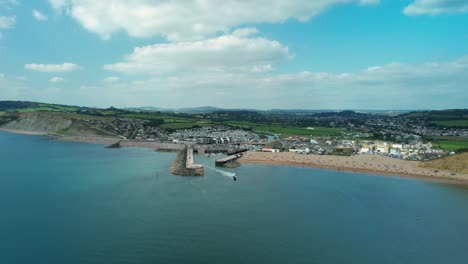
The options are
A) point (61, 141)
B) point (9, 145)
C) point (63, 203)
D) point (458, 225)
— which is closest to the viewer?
point (458, 225)

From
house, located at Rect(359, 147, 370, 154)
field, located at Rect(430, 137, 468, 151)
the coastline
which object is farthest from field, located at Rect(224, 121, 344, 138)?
the coastline

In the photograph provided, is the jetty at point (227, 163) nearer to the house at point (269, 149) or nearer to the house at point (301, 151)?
the house at point (269, 149)

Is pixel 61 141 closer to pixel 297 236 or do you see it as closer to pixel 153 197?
pixel 153 197

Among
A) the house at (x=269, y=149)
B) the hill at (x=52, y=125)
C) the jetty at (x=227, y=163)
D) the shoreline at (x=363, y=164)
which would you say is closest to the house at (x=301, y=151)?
the shoreline at (x=363, y=164)

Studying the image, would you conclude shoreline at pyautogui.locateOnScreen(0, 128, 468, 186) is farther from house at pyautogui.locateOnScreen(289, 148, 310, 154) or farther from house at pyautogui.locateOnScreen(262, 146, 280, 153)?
house at pyautogui.locateOnScreen(289, 148, 310, 154)

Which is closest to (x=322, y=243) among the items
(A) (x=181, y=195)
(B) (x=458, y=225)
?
(B) (x=458, y=225)

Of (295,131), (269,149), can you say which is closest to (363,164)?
(269,149)
